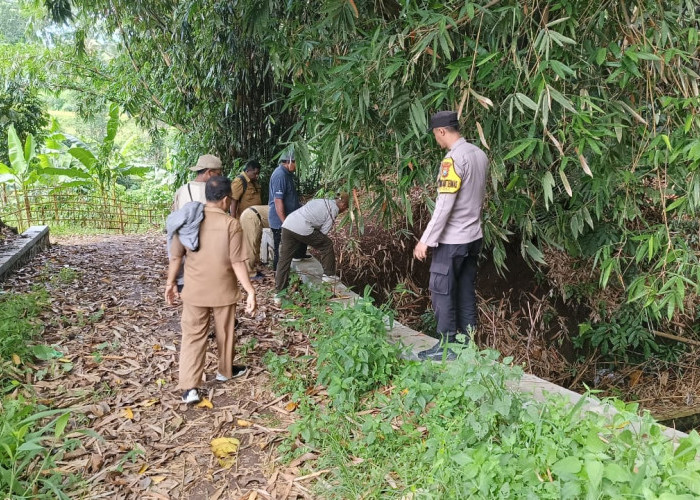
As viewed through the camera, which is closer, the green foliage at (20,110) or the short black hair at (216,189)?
the short black hair at (216,189)

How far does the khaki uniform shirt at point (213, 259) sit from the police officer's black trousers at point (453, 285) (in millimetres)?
1310

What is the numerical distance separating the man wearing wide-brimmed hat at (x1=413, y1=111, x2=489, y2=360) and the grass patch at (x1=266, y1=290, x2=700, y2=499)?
1.36ft

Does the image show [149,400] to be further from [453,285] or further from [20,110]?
[20,110]

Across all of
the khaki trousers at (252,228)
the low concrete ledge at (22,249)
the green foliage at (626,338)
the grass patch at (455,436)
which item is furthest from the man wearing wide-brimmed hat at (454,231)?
the low concrete ledge at (22,249)

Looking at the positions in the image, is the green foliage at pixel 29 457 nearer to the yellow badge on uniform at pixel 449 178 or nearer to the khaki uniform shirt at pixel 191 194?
the khaki uniform shirt at pixel 191 194

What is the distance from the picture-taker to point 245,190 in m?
6.25

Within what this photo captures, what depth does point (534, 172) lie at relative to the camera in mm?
3955

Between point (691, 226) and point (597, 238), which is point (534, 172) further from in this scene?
point (691, 226)

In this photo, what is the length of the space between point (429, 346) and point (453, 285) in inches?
24.0

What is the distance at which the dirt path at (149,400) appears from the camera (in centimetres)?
285

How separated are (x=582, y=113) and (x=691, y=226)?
116 inches

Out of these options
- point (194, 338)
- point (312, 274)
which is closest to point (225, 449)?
point (194, 338)

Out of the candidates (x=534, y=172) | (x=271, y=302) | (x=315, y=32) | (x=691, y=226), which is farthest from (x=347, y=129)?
(x=691, y=226)

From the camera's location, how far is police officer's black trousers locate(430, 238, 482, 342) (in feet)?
11.9
